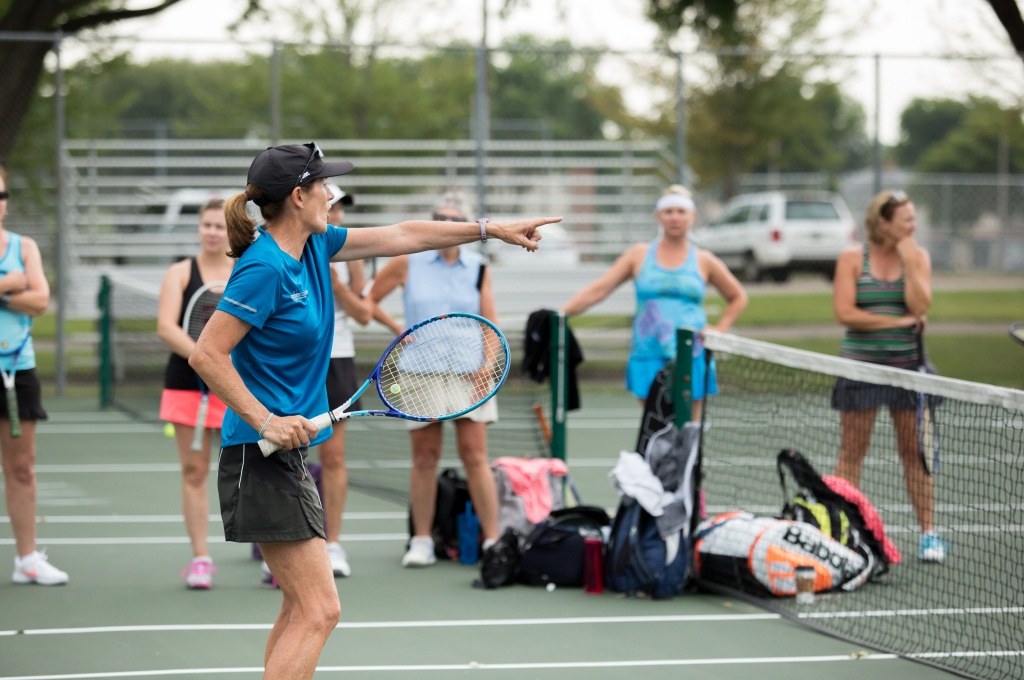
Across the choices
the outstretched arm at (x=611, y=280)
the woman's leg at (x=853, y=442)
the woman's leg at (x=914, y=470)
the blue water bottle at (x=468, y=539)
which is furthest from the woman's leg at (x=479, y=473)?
the woman's leg at (x=914, y=470)

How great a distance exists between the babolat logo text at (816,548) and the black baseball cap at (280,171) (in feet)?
10.9

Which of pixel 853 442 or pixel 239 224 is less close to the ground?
pixel 239 224

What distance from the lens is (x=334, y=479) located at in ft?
20.8

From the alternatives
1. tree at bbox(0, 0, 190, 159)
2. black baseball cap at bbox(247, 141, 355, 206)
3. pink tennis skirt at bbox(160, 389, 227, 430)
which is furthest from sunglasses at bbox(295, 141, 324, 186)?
tree at bbox(0, 0, 190, 159)

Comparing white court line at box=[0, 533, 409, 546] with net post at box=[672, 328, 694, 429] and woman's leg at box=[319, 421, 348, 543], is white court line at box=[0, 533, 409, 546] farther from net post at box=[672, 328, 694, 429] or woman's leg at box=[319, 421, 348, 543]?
net post at box=[672, 328, 694, 429]

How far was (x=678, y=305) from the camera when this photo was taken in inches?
270

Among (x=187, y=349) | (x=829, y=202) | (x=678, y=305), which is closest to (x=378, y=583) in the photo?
(x=187, y=349)

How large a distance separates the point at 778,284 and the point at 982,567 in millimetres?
14802

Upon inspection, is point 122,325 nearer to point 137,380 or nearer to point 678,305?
point 137,380

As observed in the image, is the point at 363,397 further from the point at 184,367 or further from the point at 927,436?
the point at 927,436

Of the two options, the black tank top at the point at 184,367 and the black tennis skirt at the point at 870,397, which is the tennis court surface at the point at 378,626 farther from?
the black tennis skirt at the point at 870,397

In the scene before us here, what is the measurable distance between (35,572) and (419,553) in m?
1.92

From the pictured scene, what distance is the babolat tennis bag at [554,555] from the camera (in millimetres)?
6082

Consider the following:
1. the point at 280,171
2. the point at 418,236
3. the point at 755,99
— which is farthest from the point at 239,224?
the point at 755,99
